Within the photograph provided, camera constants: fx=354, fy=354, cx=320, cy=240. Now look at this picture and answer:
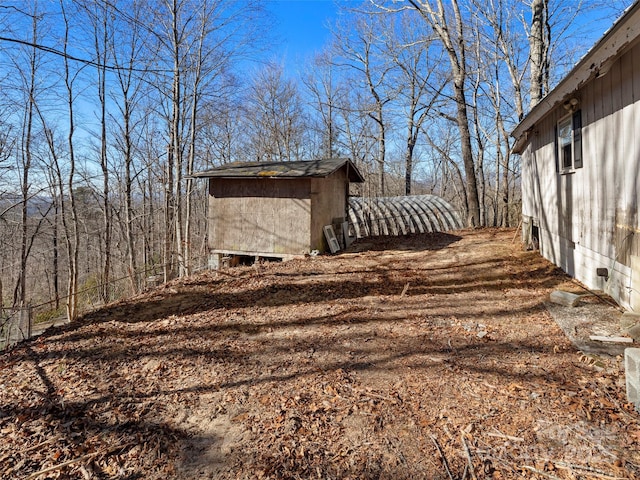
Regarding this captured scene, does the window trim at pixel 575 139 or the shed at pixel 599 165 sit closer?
the shed at pixel 599 165

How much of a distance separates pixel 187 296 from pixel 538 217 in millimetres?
7676

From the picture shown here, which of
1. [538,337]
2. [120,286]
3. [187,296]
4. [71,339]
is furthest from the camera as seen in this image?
[120,286]

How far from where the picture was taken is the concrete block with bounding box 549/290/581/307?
14.6ft

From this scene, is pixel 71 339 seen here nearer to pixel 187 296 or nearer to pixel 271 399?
pixel 187 296

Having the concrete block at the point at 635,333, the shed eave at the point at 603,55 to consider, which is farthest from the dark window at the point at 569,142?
the concrete block at the point at 635,333

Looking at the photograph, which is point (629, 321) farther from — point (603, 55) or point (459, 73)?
point (459, 73)

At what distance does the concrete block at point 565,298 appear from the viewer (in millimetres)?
4465

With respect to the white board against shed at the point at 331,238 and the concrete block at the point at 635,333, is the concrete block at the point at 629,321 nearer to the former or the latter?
the concrete block at the point at 635,333

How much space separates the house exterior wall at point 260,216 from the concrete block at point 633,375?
7790mm

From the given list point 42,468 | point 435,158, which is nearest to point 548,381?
point 42,468

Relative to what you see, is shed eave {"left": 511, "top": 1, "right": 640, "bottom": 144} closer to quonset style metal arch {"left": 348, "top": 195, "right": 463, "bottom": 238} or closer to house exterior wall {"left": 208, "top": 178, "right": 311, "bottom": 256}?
house exterior wall {"left": 208, "top": 178, "right": 311, "bottom": 256}

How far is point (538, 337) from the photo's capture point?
3713 mm

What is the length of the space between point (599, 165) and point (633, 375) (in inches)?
132

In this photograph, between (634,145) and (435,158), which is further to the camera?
(435,158)
